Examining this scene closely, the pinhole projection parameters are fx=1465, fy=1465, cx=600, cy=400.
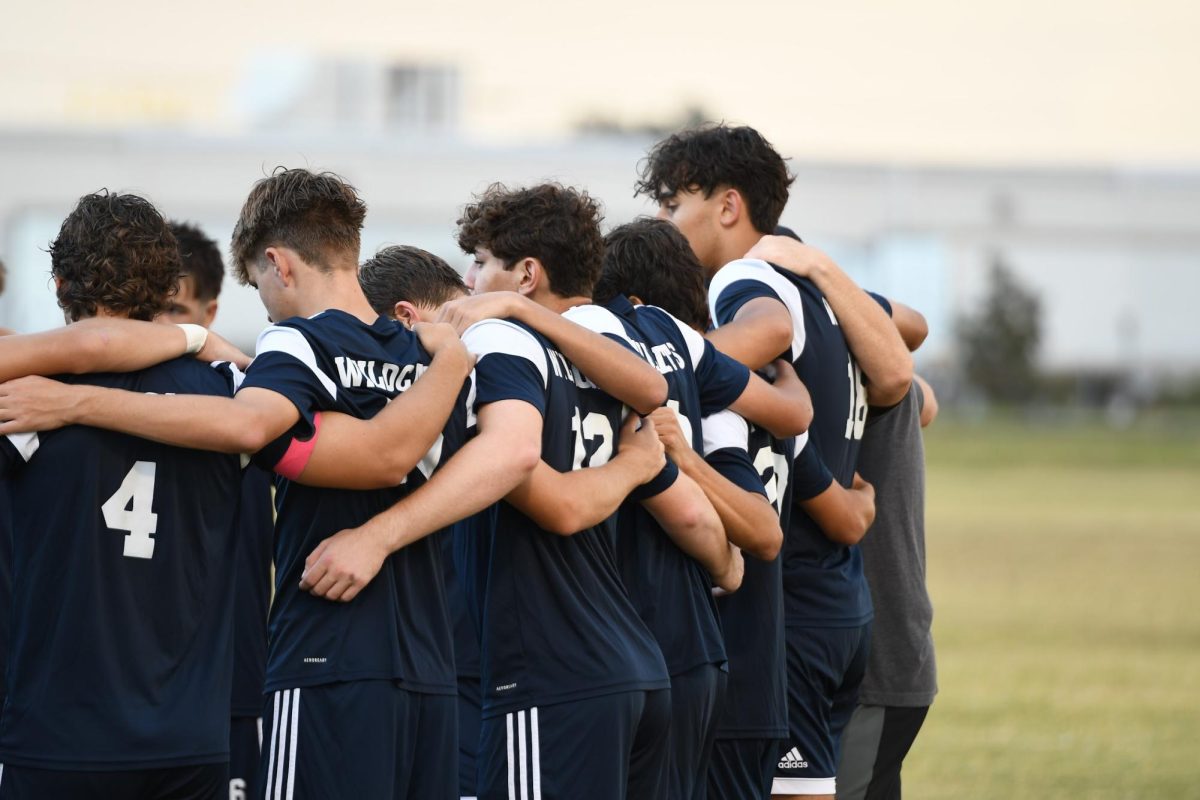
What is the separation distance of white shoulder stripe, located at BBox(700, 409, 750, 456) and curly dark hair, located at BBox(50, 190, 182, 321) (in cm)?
178

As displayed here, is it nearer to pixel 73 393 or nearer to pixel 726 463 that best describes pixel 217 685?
pixel 73 393

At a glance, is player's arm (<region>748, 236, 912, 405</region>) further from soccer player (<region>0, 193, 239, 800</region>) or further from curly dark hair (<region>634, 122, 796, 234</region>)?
soccer player (<region>0, 193, 239, 800</region>)

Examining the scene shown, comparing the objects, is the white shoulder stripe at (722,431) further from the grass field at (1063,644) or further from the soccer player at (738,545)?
the grass field at (1063,644)

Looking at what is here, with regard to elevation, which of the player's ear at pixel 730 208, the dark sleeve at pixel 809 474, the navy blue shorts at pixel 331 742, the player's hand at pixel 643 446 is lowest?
the navy blue shorts at pixel 331 742

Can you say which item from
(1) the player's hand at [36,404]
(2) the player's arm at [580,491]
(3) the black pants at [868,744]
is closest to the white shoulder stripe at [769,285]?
(2) the player's arm at [580,491]

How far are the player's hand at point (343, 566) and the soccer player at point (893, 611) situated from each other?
8.10 feet

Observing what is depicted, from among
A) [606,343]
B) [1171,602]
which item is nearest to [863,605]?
[606,343]

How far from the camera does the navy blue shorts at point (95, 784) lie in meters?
3.49

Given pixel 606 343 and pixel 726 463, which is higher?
pixel 606 343

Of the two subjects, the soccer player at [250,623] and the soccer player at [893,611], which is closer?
the soccer player at [250,623]

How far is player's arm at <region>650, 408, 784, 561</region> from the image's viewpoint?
4422mm

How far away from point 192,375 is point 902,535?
118 inches

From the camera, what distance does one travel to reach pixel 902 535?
5.69 metres

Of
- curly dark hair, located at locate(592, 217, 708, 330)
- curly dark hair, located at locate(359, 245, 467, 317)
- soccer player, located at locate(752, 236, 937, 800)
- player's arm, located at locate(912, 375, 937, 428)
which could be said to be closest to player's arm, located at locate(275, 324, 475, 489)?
curly dark hair, located at locate(359, 245, 467, 317)
